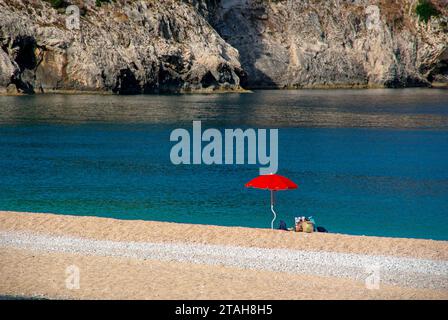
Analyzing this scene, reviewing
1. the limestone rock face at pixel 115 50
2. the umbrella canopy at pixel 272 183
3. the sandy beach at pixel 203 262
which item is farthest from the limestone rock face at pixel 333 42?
the sandy beach at pixel 203 262

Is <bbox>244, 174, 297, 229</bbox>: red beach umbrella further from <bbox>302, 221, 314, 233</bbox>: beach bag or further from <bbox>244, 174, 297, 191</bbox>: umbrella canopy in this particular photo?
<bbox>302, 221, 314, 233</bbox>: beach bag

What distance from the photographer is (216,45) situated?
13288 cm

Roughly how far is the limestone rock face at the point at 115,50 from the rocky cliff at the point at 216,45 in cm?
17

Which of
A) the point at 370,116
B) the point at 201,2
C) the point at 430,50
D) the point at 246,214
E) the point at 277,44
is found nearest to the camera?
the point at 246,214

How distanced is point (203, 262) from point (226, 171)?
953 inches

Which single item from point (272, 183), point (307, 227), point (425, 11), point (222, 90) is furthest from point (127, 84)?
point (307, 227)

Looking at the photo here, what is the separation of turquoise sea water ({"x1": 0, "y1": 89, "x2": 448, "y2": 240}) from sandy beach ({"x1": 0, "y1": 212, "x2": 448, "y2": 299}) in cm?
750

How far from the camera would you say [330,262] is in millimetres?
21547

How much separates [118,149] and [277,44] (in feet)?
351

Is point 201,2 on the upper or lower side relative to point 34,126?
upper

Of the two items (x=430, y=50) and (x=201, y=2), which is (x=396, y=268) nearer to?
(x=201, y=2)

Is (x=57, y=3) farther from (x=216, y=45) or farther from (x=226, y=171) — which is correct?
(x=226, y=171)

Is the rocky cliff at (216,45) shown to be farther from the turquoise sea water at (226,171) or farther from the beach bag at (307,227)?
the beach bag at (307,227)

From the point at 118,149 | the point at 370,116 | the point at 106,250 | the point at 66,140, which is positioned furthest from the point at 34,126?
the point at 106,250
